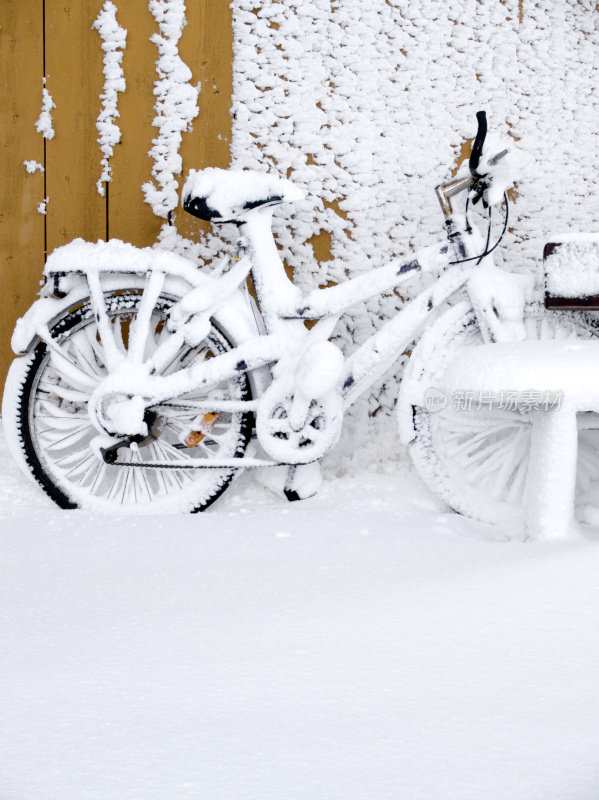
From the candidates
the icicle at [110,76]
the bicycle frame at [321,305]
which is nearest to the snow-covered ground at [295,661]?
the bicycle frame at [321,305]

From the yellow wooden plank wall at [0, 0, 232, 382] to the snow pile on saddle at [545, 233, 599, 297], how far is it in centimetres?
110

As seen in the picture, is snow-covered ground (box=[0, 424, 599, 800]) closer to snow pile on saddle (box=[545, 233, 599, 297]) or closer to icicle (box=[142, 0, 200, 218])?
snow pile on saddle (box=[545, 233, 599, 297])

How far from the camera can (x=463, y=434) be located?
6.95 feet

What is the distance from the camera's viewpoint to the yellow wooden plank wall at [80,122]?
2383 mm

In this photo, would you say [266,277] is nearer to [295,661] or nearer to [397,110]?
[397,110]

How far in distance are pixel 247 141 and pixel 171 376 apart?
0.87 m

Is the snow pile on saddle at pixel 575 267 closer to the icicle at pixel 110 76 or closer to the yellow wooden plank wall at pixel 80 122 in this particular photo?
the yellow wooden plank wall at pixel 80 122

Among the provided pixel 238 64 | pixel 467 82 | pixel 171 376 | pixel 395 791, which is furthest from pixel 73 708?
pixel 467 82

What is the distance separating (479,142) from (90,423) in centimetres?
132

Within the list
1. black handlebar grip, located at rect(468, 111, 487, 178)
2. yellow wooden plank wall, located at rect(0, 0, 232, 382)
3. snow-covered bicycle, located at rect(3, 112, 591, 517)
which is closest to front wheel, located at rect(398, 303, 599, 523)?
snow-covered bicycle, located at rect(3, 112, 591, 517)

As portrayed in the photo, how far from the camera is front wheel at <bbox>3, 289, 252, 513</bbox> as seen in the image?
6.86ft

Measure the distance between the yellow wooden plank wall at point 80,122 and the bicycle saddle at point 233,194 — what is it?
0.38 metres

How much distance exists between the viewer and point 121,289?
2.11 metres

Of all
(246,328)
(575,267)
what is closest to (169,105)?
(246,328)
